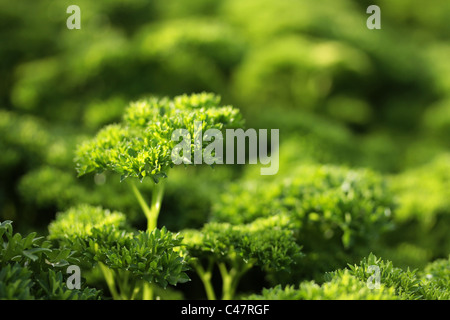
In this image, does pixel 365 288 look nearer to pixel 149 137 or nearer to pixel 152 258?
pixel 152 258

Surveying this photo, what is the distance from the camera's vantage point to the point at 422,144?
7.55 m

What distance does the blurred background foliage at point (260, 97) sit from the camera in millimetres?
3994

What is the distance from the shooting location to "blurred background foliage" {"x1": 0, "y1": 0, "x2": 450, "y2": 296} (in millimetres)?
3994

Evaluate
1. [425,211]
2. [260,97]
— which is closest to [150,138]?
[425,211]

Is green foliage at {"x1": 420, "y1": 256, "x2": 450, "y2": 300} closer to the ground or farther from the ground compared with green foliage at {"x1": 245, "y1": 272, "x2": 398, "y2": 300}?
closer to the ground

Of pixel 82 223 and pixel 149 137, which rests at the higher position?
pixel 149 137

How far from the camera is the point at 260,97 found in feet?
26.3

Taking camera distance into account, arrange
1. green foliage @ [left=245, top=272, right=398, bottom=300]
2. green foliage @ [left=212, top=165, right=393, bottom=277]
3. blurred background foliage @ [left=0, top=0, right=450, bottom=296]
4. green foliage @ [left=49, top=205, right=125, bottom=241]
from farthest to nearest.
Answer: blurred background foliage @ [left=0, top=0, right=450, bottom=296] < green foliage @ [left=212, top=165, right=393, bottom=277] < green foliage @ [left=49, top=205, right=125, bottom=241] < green foliage @ [left=245, top=272, right=398, bottom=300]

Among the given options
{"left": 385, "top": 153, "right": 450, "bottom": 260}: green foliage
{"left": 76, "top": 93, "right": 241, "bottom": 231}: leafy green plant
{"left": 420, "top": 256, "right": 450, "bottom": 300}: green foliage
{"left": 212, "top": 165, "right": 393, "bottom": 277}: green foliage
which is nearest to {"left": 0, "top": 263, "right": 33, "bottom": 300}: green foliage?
{"left": 76, "top": 93, "right": 241, "bottom": 231}: leafy green plant

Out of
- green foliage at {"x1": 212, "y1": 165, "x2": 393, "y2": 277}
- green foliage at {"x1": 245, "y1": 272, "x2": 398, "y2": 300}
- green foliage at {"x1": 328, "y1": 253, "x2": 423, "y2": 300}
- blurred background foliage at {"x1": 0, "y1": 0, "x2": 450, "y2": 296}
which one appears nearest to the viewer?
green foliage at {"x1": 245, "y1": 272, "x2": 398, "y2": 300}

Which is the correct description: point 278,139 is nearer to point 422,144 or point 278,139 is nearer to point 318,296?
point 422,144

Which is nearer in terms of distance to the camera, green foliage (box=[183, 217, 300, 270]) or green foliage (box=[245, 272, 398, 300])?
green foliage (box=[245, 272, 398, 300])

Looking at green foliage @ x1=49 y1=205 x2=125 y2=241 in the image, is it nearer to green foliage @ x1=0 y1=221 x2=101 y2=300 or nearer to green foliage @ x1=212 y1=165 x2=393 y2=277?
green foliage @ x1=0 y1=221 x2=101 y2=300
